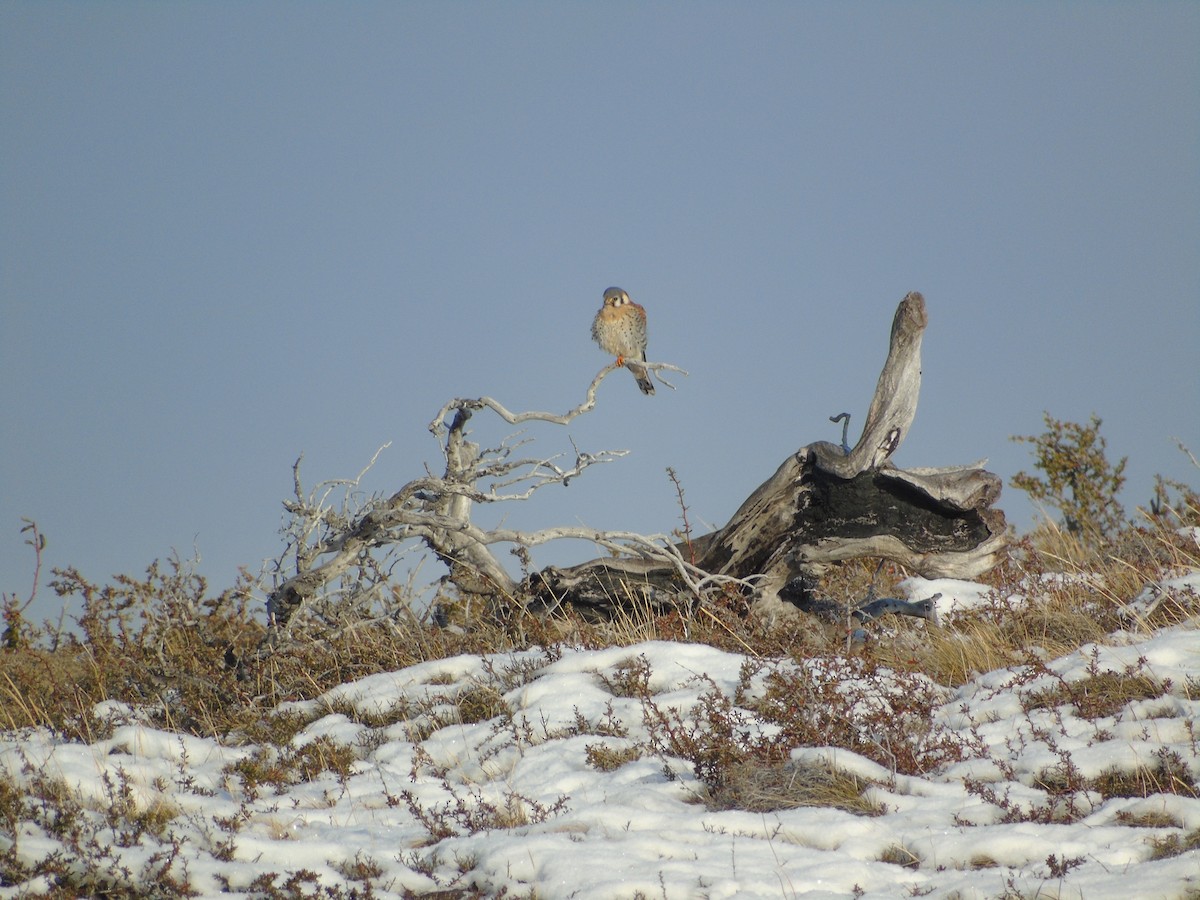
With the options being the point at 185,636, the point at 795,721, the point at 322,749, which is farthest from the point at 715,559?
the point at 185,636

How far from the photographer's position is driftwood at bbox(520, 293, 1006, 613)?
A: 900 cm

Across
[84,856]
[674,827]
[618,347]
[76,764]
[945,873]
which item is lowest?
[945,873]

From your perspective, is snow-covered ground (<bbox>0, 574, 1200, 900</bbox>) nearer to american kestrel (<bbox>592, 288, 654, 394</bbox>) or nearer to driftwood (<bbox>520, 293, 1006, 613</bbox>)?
driftwood (<bbox>520, 293, 1006, 613</bbox>)

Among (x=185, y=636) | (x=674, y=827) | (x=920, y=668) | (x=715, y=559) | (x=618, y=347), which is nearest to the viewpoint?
(x=674, y=827)

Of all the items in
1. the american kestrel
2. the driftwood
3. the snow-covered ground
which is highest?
the american kestrel

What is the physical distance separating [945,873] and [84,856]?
3.95 m

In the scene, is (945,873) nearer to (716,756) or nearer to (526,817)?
(716,756)

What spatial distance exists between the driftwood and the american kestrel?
4.01m

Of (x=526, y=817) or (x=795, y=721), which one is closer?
(x=526, y=817)

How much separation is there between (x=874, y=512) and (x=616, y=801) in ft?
14.3

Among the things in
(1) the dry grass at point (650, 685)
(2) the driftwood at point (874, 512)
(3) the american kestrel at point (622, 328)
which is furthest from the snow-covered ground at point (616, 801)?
(3) the american kestrel at point (622, 328)

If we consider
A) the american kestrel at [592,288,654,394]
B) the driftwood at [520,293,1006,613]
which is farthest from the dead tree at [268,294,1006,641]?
the american kestrel at [592,288,654,394]

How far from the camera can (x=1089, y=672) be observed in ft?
22.0

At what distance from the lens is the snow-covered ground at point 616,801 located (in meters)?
4.65
